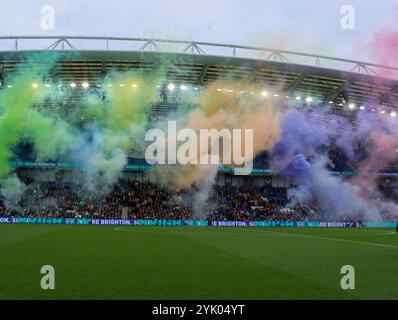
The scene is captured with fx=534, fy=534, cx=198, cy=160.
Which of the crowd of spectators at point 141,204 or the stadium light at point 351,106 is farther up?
the stadium light at point 351,106

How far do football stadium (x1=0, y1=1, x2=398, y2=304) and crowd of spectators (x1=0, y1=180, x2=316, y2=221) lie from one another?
0.59 ft

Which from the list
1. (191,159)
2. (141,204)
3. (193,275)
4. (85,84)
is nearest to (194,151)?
(191,159)

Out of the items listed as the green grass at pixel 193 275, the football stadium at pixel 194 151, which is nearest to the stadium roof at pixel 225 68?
the football stadium at pixel 194 151

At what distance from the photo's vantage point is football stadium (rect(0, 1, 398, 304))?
34.8 meters

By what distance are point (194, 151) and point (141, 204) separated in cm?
854

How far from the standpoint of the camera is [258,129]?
167 feet

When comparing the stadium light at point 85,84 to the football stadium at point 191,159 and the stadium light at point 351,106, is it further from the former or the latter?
the stadium light at point 351,106

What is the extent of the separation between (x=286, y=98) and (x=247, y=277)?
3568 cm

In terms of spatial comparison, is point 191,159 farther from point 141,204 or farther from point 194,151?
point 141,204

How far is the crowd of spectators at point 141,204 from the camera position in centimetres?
5328

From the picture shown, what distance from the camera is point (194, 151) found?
174 ft

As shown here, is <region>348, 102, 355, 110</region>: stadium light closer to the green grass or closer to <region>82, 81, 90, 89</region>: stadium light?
<region>82, 81, 90, 89</region>: stadium light

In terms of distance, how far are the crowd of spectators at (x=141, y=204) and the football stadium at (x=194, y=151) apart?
0.59 feet

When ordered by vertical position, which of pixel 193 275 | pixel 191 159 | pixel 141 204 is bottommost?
pixel 193 275
